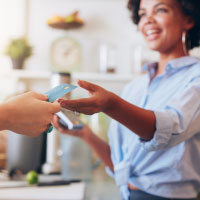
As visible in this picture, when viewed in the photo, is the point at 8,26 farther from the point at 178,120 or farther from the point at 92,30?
the point at 178,120

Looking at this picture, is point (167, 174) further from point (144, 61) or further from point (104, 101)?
point (144, 61)

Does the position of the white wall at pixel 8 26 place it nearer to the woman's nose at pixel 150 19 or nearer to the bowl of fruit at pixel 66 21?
the bowl of fruit at pixel 66 21

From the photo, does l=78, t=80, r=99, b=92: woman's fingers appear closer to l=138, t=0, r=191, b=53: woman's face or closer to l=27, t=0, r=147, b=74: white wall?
l=138, t=0, r=191, b=53: woman's face

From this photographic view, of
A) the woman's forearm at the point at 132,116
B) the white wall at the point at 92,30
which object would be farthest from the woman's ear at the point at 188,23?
the white wall at the point at 92,30

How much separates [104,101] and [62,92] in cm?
10

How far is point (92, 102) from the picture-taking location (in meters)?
0.59

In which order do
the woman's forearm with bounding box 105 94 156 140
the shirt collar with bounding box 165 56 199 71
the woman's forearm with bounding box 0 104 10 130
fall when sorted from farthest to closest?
1. the shirt collar with bounding box 165 56 199 71
2. the woman's forearm with bounding box 105 94 156 140
3. the woman's forearm with bounding box 0 104 10 130

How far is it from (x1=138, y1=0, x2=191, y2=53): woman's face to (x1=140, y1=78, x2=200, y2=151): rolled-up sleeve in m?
0.23

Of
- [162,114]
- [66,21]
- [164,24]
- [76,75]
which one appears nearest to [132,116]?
[162,114]

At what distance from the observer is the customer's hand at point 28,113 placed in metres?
0.53

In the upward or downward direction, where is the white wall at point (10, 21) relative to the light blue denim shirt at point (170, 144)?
upward

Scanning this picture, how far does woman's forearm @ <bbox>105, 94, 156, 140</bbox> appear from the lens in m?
0.63

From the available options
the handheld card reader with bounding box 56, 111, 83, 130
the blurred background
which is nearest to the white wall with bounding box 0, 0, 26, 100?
the blurred background

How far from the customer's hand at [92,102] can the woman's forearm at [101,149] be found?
0.49m
